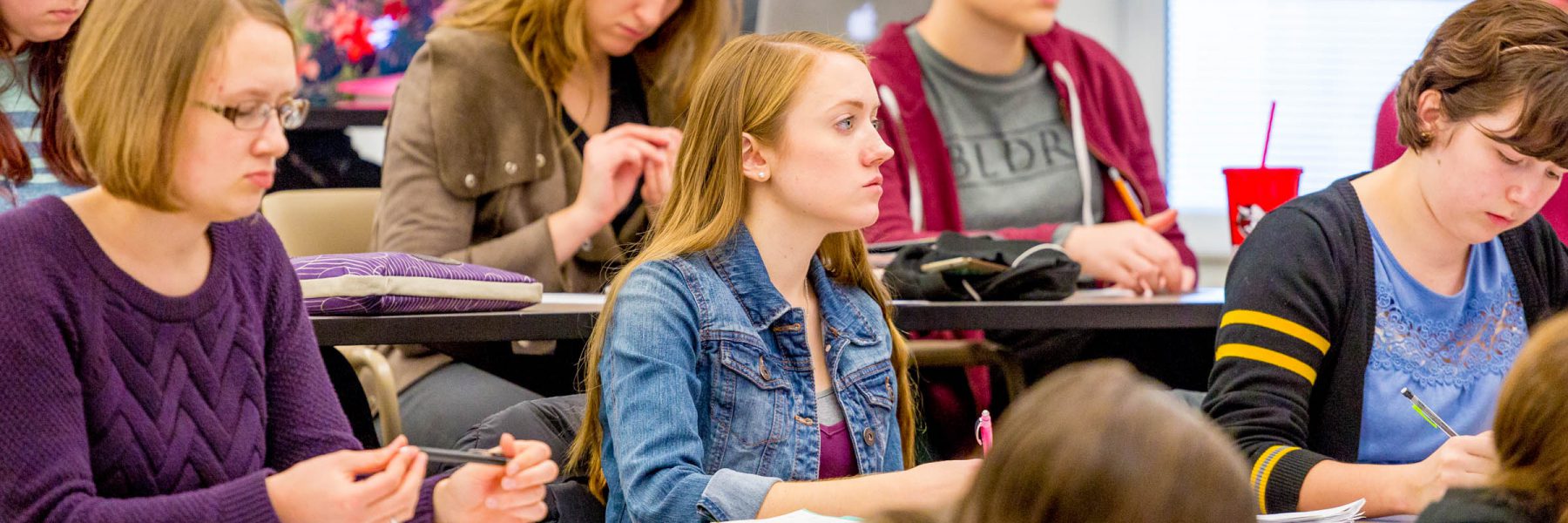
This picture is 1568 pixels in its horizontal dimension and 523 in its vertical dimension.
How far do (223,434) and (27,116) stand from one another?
2.88 ft

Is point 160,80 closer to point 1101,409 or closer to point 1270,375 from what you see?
point 1101,409

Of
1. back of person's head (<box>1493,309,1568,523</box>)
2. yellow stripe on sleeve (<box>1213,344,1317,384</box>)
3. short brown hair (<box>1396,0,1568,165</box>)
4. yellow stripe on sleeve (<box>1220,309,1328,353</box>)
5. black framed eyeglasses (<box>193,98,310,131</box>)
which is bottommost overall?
yellow stripe on sleeve (<box>1213,344,1317,384</box>)

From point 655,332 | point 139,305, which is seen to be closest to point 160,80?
point 139,305

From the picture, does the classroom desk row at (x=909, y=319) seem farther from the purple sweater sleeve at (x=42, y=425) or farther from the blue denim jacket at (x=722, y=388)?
the purple sweater sleeve at (x=42, y=425)

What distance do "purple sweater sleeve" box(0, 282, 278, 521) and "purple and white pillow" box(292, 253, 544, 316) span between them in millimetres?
788

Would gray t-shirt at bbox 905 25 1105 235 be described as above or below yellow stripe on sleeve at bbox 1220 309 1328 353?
below

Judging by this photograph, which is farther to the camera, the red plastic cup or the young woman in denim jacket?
the red plastic cup

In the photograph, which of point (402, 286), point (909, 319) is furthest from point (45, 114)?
point (909, 319)

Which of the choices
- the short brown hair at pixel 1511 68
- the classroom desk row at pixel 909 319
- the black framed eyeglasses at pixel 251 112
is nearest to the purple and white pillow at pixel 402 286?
the classroom desk row at pixel 909 319

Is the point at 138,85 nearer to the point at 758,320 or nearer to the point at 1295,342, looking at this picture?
the point at 758,320

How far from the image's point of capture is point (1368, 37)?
4.42m

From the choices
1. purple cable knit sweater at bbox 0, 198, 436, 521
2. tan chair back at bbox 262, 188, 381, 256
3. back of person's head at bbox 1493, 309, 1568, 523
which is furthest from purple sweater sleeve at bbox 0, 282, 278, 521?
tan chair back at bbox 262, 188, 381, 256

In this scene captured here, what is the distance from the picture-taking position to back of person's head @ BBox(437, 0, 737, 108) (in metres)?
2.64

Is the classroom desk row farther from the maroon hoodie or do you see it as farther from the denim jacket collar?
the maroon hoodie
